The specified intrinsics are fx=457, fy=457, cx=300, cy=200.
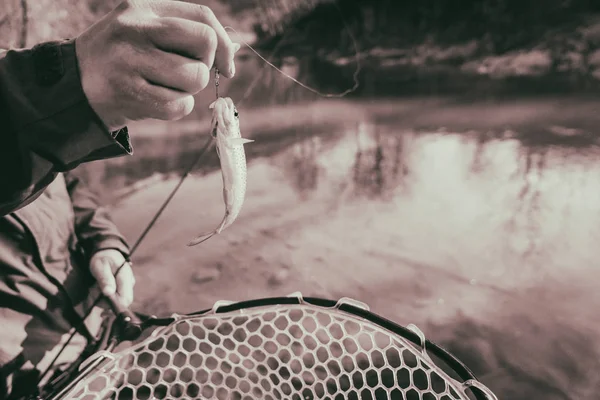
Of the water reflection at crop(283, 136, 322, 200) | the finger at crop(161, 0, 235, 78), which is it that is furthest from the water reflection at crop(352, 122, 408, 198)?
the finger at crop(161, 0, 235, 78)

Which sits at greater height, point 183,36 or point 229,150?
point 183,36

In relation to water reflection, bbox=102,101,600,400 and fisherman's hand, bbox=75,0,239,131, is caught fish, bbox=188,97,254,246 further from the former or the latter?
water reflection, bbox=102,101,600,400

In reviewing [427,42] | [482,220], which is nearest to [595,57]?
[427,42]

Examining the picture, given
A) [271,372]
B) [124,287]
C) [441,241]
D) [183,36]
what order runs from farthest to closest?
[441,241] < [124,287] < [271,372] < [183,36]

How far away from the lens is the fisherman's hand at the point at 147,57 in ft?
1.74

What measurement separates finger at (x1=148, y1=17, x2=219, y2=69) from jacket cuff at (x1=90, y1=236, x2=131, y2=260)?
2.58 ft

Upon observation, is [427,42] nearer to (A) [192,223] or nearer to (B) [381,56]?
(B) [381,56]

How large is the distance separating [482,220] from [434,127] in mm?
1095

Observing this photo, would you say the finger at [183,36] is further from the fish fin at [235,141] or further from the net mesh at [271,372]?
the net mesh at [271,372]

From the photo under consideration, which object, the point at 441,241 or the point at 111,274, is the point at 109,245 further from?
the point at 441,241

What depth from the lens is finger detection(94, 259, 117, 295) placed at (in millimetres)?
1086

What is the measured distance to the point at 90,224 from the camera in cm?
122

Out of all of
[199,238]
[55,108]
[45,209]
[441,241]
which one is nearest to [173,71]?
[55,108]

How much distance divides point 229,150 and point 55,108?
0.27 metres
